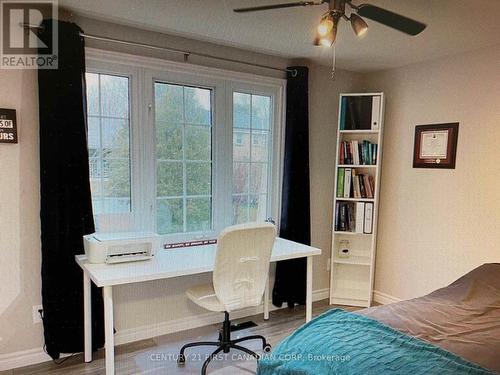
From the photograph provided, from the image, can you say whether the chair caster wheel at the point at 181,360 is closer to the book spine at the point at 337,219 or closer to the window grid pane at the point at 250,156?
the window grid pane at the point at 250,156

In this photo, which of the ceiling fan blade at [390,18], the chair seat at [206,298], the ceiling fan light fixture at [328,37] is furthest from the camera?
the chair seat at [206,298]

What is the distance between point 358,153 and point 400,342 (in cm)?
222

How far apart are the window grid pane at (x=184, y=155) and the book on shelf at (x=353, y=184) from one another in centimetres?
132

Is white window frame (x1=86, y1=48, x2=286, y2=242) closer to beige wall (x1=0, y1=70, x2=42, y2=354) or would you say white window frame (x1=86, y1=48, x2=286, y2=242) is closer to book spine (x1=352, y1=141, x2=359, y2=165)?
beige wall (x1=0, y1=70, x2=42, y2=354)

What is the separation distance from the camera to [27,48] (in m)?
2.22

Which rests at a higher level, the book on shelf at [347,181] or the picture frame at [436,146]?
the picture frame at [436,146]

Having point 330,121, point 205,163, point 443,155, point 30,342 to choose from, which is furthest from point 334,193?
point 30,342

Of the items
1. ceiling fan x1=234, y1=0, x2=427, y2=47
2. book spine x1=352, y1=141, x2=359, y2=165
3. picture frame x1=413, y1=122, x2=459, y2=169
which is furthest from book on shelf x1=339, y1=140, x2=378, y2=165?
ceiling fan x1=234, y1=0, x2=427, y2=47

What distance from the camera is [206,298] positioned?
2367 millimetres

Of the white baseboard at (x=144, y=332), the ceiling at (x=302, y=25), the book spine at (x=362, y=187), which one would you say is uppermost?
the ceiling at (x=302, y=25)

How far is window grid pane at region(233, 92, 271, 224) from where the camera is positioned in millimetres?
3180

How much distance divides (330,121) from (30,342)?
309cm

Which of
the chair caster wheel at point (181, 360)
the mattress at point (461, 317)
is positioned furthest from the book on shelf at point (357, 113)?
the chair caster wheel at point (181, 360)

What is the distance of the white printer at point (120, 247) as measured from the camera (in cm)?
224
